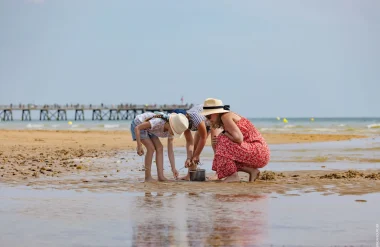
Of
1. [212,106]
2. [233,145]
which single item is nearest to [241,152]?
[233,145]

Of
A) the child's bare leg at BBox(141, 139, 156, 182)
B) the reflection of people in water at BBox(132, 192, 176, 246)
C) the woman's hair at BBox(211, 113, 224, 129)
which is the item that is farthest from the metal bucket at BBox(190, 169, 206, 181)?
the reflection of people in water at BBox(132, 192, 176, 246)

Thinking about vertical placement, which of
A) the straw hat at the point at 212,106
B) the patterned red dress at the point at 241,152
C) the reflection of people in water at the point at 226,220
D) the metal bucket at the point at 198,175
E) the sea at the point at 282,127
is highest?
Answer: the straw hat at the point at 212,106

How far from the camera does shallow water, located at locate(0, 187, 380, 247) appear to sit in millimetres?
4875

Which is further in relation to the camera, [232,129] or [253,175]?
[253,175]

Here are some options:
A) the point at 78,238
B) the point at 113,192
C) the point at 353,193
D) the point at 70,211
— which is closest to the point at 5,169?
the point at 113,192

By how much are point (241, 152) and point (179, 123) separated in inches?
36.0

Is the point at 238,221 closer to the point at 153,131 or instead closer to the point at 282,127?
the point at 153,131

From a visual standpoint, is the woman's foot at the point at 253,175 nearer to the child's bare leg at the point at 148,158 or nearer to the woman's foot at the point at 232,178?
the woman's foot at the point at 232,178

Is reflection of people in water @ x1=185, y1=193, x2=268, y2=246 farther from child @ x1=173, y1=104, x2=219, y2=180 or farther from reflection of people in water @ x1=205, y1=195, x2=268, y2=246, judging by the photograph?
child @ x1=173, y1=104, x2=219, y2=180

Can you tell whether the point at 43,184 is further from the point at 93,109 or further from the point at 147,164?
the point at 93,109

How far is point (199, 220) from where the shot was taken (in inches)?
228

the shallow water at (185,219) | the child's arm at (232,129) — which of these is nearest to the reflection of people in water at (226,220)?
the shallow water at (185,219)

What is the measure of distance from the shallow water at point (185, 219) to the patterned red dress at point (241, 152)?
1.34 m

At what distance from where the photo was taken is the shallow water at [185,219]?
4.88 meters
